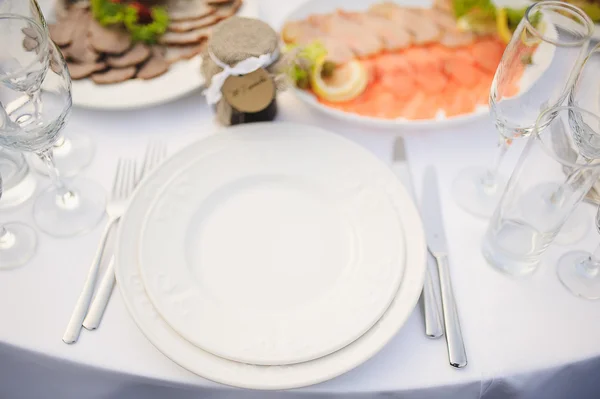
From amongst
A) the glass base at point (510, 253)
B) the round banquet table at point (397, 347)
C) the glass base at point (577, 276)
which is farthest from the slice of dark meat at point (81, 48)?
the glass base at point (577, 276)

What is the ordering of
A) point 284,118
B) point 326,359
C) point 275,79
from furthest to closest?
1. point 284,118
2. point 275,79
3. point 326,359

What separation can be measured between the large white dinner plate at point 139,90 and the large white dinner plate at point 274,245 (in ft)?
0.57

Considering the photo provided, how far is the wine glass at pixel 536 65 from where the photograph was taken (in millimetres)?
782

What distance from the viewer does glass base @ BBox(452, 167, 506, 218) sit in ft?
3.11

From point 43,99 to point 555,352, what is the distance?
0.89m

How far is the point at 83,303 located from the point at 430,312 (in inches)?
20.8

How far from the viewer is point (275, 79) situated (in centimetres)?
98

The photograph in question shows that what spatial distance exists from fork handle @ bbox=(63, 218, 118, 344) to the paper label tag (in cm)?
33

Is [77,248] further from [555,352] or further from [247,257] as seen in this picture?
[555,352]

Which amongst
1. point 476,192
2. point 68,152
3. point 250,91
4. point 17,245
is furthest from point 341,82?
point 17,245

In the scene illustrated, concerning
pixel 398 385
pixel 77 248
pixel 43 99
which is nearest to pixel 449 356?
pixel 398 385

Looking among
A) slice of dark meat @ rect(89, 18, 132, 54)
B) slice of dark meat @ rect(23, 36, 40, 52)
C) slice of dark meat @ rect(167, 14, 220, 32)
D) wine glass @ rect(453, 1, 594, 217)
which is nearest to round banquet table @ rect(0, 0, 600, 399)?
wine glass @ rect(453, 1, 594, 217)

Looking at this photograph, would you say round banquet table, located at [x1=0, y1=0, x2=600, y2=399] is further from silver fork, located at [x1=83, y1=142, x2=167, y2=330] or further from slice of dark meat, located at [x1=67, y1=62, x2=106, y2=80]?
slice of dark meat, located at [x1=67, y1=62, x2=106, y2=80]

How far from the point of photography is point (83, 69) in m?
1.11
